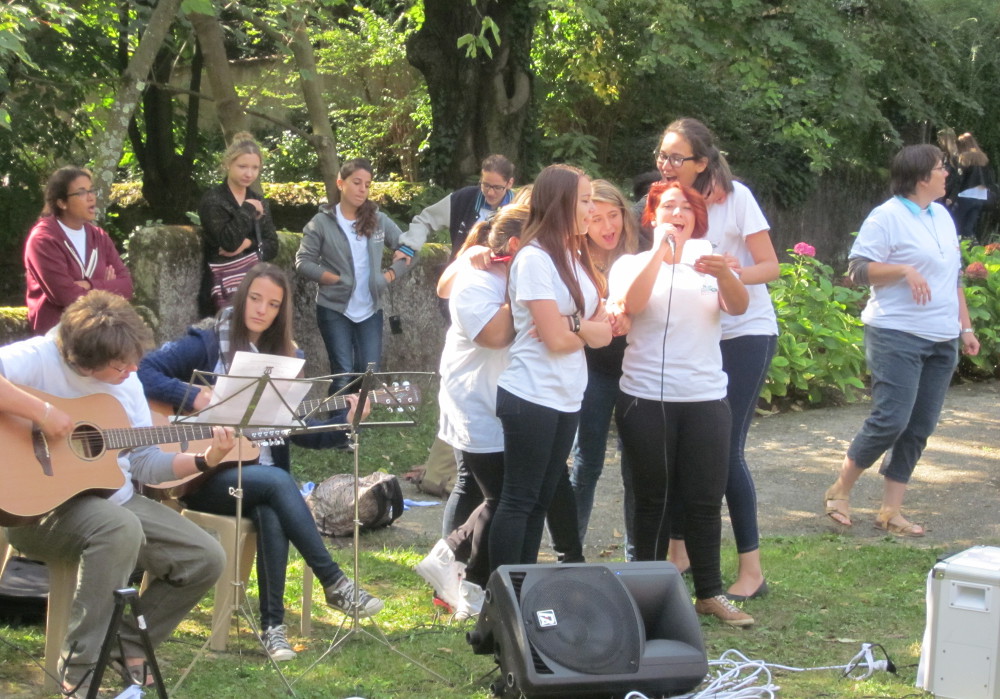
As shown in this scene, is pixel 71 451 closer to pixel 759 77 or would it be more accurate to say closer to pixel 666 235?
pixel 666 235

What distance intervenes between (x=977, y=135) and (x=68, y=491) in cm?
1676

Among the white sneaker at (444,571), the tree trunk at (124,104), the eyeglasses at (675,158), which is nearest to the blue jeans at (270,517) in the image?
the white sneaker at (444,571)

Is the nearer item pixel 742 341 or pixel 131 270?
pixel 742 341

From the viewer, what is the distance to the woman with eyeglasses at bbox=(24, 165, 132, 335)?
6.16m

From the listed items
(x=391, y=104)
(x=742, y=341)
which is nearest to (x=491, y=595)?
(x=742, y=341)

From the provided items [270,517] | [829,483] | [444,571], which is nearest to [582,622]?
[444,571]

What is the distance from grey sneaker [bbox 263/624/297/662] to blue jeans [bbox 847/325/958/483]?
123 inches

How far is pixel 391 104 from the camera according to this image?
15094mm

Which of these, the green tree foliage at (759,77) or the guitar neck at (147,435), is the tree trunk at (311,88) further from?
the guitar neck at (147,435)

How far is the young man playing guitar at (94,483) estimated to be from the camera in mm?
3910

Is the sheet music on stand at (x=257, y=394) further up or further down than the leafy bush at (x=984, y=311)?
further up

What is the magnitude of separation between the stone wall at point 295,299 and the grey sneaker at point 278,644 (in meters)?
Result: 2.99

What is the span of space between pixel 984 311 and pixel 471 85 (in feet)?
16.5

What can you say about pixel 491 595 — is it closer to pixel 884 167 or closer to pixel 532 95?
pixel 532 95
